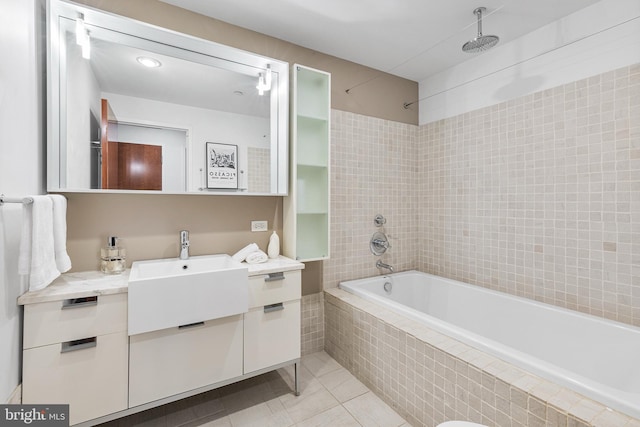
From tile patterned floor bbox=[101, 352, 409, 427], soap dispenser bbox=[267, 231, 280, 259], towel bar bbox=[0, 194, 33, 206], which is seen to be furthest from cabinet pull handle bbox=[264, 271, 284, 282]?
towel bar bbox=[0, 194, 33, 206]

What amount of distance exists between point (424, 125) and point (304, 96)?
4.64ft

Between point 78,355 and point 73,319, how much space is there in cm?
17

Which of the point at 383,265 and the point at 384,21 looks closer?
the point at 384,21

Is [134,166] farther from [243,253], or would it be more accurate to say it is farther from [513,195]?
[513,195]

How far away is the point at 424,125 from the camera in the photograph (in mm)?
2969

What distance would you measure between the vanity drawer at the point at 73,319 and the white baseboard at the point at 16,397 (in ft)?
0.59

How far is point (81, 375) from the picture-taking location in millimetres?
1271

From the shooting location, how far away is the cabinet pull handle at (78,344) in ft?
4.08

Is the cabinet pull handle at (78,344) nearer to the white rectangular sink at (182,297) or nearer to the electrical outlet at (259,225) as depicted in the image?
the white rectangular sink at (182,297)

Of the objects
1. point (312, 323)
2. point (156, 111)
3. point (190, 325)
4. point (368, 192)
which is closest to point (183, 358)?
point (190, 325)

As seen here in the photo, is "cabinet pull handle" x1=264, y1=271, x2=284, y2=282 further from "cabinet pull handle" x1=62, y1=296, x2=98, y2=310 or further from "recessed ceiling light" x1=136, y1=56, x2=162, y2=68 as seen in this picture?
"recessed ceiling light" x1=136, y1=56, x2=162, y2=68

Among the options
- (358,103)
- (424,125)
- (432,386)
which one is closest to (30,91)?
(358,103)

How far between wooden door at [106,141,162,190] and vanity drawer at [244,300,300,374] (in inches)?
39.1

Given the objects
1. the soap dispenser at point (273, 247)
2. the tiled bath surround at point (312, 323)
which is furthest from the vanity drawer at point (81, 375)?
the tiled bath surround at point (312, 323)
